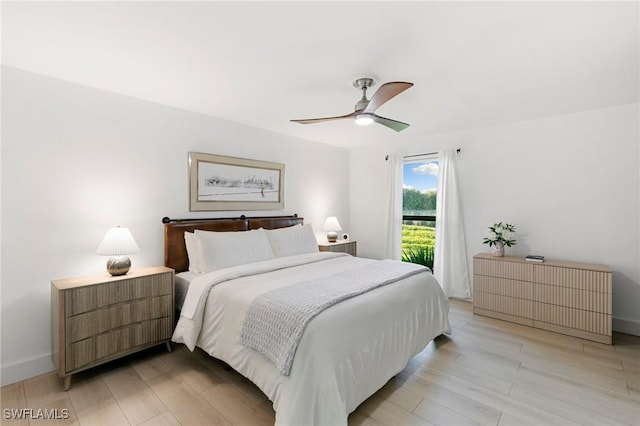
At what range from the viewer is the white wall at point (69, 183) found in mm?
2279

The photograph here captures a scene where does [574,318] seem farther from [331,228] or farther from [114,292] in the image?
[114,292]

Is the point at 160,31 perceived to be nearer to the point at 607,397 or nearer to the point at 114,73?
the point at 114,73

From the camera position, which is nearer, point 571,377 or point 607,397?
point 607,397

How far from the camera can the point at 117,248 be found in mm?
2465

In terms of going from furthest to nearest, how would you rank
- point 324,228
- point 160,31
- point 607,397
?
point 324,228
point 607,397
point 160,31

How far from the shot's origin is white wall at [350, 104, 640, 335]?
10.3 ft

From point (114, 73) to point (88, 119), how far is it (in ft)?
1.83

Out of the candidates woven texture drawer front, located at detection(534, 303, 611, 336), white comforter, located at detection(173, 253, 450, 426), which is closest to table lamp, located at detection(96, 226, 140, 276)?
white comforter, located at detection(173, 253, 450, 426)

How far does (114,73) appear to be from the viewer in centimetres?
237

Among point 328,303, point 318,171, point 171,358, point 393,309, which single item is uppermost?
point 318,171

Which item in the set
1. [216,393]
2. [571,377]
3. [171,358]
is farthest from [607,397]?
[171,358]

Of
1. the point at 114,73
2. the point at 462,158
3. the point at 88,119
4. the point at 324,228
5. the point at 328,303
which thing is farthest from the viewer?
the point at 324,228

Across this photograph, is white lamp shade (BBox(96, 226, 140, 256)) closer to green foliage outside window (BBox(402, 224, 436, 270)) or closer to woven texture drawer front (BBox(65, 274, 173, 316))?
woven texture drawer front (BBox(65, 274, 173, 316))

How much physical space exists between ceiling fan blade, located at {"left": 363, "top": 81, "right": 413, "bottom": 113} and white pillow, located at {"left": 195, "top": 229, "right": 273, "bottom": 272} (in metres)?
1.85
